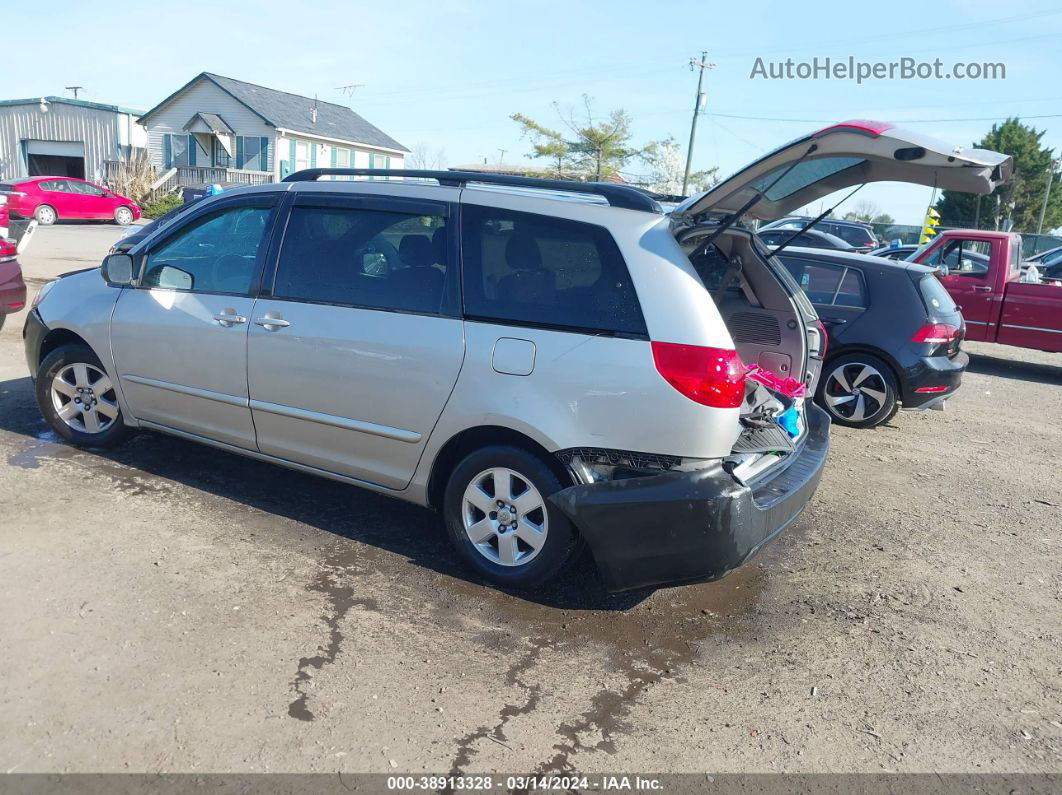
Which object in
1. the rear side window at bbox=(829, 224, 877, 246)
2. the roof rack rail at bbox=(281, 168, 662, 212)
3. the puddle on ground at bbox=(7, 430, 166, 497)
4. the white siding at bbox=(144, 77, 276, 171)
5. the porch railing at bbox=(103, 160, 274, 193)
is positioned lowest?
the puddle on ground at bbox=(7, 430, 166, 497)

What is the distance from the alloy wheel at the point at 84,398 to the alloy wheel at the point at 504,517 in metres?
2.66

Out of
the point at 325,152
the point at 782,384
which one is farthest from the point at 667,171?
the point at 782,384

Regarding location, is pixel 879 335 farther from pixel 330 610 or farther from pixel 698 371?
pixel 330 610

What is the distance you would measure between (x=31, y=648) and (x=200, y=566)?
0.86 m

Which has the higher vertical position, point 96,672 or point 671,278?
point 671,278

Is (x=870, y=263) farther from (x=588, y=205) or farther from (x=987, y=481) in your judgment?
(x=588, y=205)

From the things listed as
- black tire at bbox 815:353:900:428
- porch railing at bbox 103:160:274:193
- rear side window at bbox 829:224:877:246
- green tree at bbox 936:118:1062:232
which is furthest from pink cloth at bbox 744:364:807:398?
green tree at bbox 936:118:1062:232

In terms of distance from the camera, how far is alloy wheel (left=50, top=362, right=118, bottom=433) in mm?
5324

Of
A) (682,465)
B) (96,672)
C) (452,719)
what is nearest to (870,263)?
(682,465)

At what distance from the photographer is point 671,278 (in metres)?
3.62

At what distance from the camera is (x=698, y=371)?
11.5ft

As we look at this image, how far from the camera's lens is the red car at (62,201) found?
86.6ft

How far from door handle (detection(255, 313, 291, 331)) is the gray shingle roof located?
123ft

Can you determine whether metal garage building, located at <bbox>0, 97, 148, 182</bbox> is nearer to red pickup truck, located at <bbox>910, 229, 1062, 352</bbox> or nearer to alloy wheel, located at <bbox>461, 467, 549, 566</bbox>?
red pickup truck, located at <bbox>910, 229, 1062, 352</bbox>
